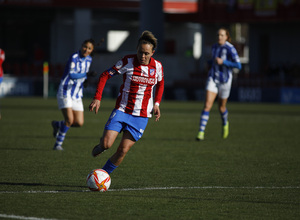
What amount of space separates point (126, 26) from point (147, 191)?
45.4 metres

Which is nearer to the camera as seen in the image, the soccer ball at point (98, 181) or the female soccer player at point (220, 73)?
the soccer ball at point (98, 181)

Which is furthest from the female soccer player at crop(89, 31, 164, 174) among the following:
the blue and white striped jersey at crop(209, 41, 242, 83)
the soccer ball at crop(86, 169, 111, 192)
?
the blue and white striped jersey at crop(209, 41, 242, 83)

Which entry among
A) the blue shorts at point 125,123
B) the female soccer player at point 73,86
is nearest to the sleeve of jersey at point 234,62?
the female soccer player at point 73,86

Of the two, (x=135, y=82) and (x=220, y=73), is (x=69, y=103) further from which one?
(x=135, y=82)

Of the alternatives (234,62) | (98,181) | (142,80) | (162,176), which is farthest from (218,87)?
(98,181)

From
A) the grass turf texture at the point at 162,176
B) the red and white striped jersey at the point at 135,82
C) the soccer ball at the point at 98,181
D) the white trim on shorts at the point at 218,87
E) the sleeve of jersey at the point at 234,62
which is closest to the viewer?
the grass turf texture at the point at 162,176

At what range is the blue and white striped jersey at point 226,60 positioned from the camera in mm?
13812

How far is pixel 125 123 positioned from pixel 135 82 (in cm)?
50

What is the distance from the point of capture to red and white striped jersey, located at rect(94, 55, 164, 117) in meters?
7.93

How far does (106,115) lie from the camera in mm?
22453

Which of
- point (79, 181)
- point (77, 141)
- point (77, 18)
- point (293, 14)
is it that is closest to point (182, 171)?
point (79, 181)

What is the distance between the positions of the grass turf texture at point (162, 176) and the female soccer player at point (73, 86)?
54cm

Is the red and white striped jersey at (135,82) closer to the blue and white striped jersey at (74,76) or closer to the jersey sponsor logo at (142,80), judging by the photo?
A: the jersey sponsor logo at (142,80)

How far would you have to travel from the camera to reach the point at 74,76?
11969 mm
